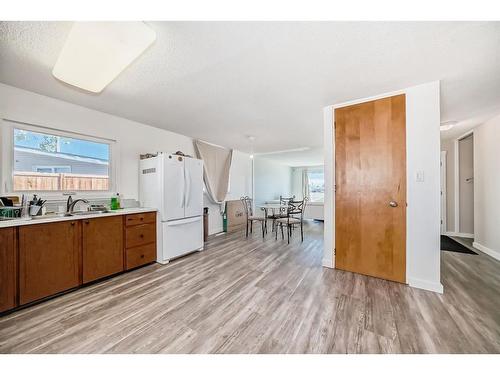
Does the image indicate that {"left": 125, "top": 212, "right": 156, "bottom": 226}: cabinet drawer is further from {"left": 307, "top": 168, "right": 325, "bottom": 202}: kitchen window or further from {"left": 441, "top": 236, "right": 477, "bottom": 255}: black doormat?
{"left": 307, "top": 168, "right": 325, "bottom": 202}: kitchen window

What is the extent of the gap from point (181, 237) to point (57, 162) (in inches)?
74.7

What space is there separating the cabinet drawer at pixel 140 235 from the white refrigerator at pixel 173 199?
99mm

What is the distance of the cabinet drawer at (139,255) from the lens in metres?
2.58

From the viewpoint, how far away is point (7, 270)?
1.69 metres

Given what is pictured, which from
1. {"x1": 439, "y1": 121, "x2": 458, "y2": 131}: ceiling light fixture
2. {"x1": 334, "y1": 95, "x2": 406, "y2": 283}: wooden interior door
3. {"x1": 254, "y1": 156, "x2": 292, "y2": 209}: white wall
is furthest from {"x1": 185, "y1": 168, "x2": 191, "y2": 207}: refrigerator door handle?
{"x1": 439, "y1": 121, "x2": 458, "y2": 131}: ceiling light fixture

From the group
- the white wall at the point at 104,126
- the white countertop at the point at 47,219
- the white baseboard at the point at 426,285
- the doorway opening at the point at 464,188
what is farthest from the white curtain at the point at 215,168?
the doorway opening at the point at 464,188

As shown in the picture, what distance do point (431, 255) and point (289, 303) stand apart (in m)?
1.63

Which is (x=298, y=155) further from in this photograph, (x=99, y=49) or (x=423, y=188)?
(x=99, y=49)

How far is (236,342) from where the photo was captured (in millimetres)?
1355

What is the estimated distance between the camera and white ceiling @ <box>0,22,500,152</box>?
4.44ft

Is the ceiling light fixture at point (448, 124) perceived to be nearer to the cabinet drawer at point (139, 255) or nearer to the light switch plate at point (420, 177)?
the light switch plate at point (420, 177)

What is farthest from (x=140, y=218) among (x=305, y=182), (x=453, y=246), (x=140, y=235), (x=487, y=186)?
(x=305, y=182)

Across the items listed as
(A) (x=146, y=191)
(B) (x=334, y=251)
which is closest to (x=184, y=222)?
(A) (x=146, y=191)
